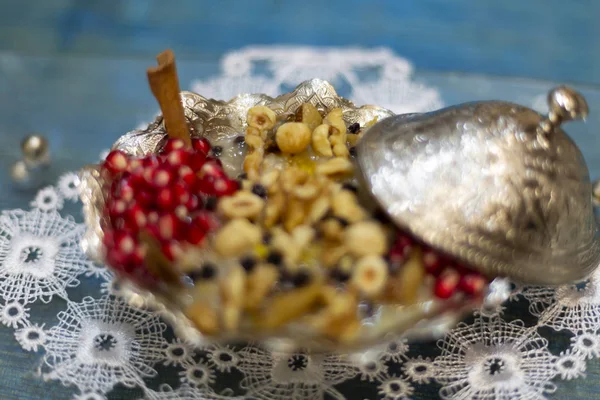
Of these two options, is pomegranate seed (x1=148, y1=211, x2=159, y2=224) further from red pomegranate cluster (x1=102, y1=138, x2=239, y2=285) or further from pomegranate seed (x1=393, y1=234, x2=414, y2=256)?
pomegranate seed (x1=393, y1=234, x2=414, y2=256)

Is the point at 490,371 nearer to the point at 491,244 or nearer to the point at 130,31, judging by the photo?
the point at 491,244

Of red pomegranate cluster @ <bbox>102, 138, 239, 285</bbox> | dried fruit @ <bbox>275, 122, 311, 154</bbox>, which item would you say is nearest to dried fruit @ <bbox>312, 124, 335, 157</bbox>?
dried fruit @ <bbox>275, 122, 311, 154</bbox>

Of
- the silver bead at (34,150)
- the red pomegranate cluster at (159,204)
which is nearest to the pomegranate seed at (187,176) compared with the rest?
the red pomegranate cluster at (159,204)

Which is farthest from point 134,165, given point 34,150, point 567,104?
point 567,104

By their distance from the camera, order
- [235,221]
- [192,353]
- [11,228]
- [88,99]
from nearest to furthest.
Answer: [235,221] → [192,353] → [11,228] → [88,99]

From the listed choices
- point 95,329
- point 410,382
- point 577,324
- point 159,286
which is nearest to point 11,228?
point 95,329

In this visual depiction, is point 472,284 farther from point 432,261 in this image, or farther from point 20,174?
point 20,174

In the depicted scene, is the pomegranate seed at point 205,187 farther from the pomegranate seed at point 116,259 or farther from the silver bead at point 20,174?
the silver bead at point 20,174
